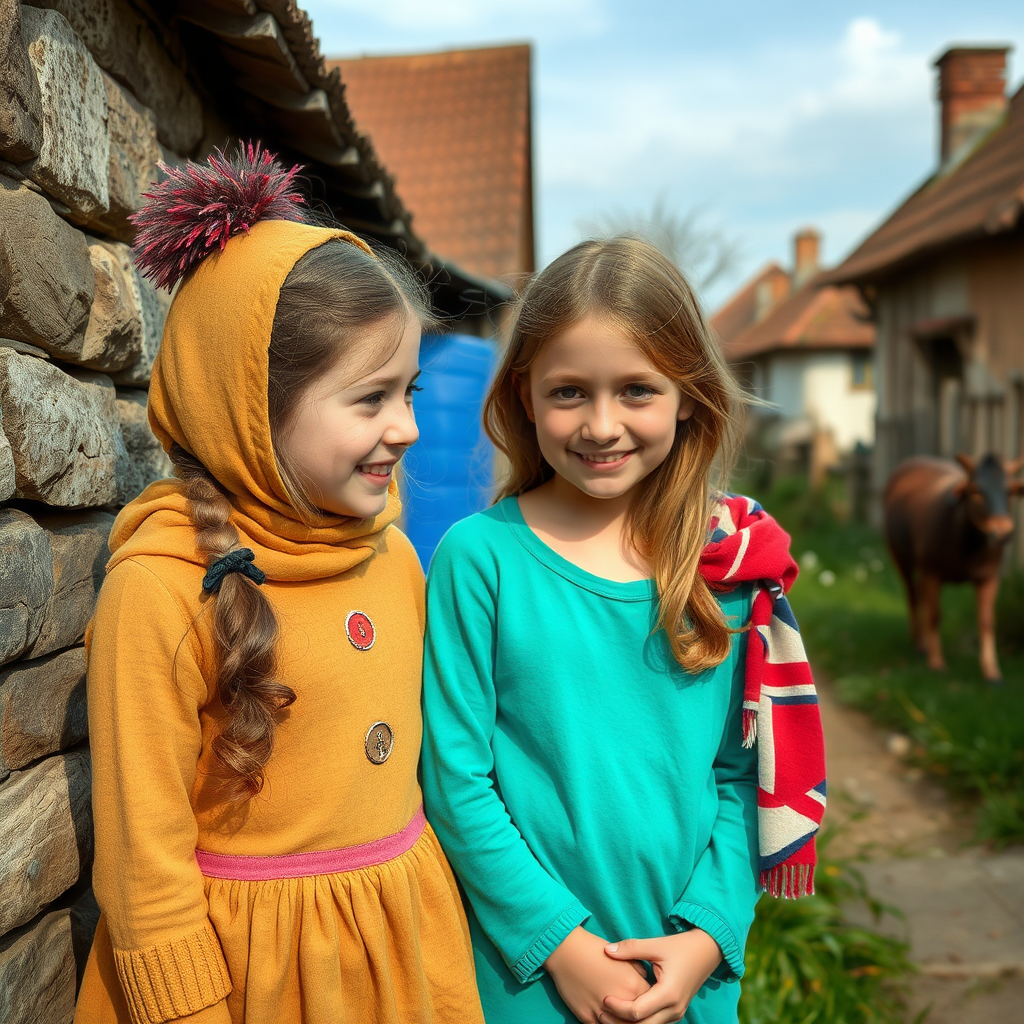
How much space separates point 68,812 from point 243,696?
463 millimetres

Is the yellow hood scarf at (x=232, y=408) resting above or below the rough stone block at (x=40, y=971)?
above

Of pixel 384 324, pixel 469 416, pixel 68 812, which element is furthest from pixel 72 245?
pixel 469 416

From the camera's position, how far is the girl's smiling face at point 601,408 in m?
1.64

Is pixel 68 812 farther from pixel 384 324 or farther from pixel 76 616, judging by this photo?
pixel 384 324

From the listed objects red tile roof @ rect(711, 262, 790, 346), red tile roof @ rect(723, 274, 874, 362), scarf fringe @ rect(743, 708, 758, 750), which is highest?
red tile roof @ rect(711, 262, 790, 346)

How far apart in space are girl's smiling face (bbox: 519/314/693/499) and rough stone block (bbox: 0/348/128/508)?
81 cm

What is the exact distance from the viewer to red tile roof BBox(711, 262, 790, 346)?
3334 centimetres

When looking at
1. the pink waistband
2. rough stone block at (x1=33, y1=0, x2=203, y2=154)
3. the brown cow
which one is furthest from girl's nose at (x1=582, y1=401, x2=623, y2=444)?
the brown cow

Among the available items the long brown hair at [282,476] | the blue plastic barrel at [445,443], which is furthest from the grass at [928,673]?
the long brown hair at [282,476]

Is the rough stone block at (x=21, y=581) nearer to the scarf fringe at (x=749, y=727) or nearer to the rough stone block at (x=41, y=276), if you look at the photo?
the rough stone block at (x=41, y=276)

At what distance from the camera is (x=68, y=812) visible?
1.57m

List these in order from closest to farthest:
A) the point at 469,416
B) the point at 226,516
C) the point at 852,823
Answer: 1. the point at 226,516
2. the point at 469,416
3. the point at 852,823

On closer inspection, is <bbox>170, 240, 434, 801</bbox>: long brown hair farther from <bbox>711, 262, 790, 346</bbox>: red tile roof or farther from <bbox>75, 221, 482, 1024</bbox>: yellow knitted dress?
<bbox>711, 262, 790, 346</bbox>: red tile roof

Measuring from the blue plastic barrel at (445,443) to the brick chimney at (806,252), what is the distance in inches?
1131
